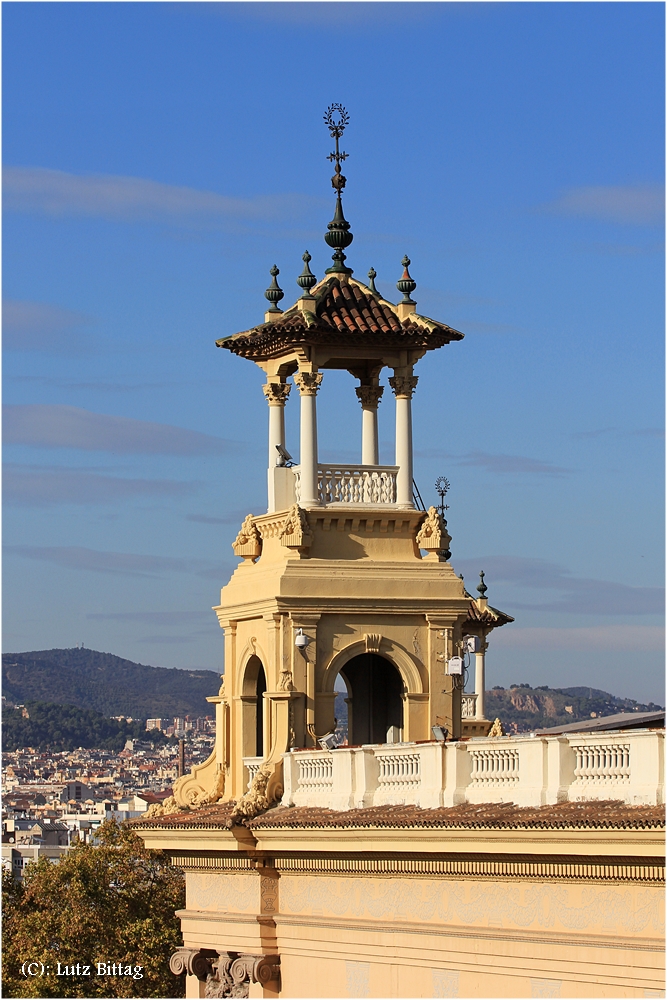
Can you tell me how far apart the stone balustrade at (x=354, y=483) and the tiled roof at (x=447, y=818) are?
207 inches

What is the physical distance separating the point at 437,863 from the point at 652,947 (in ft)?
14.9

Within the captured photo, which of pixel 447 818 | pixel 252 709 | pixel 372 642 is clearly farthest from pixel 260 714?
pixel 447 818

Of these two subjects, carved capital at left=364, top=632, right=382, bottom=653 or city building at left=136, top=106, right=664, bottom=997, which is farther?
carved capital at left=364, top=632, right=382, bottom=653

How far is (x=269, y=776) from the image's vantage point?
1362 inches

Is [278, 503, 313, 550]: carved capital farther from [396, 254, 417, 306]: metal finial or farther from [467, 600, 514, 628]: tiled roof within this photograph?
[467, 600, 514, 628]: tiled roof

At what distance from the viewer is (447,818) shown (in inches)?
1125

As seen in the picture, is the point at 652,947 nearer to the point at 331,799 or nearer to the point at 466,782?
the point at 466,782

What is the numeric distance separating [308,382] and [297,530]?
2485 mm

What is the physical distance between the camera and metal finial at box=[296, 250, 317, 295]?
37594 mm

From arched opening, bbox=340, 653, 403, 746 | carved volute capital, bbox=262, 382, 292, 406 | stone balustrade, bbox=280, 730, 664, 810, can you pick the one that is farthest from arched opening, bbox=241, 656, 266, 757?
carved volute capital, bbox=262, 382, 292, 406

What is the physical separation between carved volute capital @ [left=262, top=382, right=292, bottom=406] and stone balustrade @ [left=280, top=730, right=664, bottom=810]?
6649mm

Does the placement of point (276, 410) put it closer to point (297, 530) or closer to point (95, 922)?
point (297, 530)

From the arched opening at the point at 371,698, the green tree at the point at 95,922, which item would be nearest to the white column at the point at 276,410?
the arched opening at the point at 371,698

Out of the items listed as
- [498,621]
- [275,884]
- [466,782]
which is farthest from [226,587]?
[498,621]
